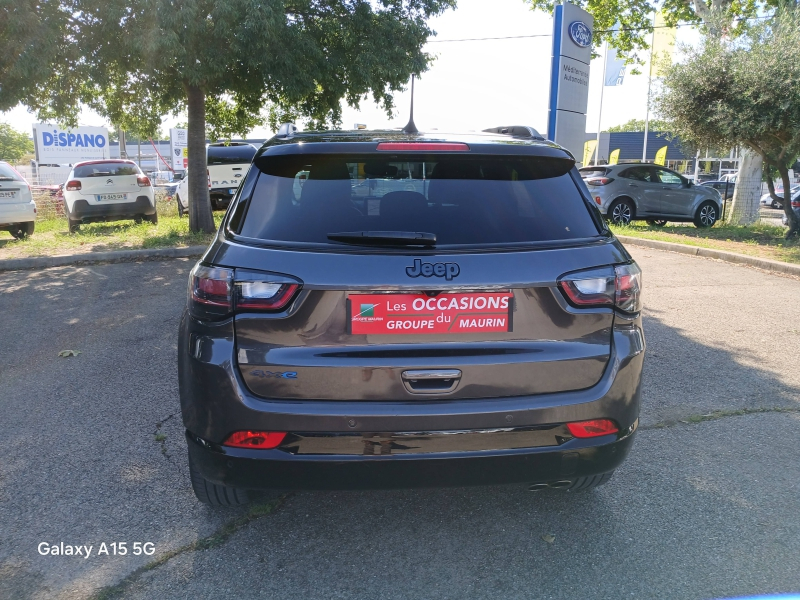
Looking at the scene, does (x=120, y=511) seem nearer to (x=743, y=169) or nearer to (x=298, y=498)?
(x=298, y=498)

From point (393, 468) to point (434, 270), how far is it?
72 cm

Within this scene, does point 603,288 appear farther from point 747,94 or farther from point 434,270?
point 747,94

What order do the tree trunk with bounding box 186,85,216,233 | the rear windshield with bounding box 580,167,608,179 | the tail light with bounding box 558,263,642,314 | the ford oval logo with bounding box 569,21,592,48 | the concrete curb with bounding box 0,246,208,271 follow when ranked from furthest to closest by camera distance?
the rear windshield with bounding box 580,167,608,179 → the tree trunk with bounding box 186,85,216,233 → the ford oval logo with bounding box 569,21,592,48 → the concrete curb with bounding box 0,246,208,271 → the tail light with bounding box 558,263,642,314

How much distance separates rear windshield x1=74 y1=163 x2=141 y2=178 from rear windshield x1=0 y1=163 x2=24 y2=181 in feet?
5.64

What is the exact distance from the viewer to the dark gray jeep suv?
2.42 m

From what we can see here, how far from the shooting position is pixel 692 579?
2.62m

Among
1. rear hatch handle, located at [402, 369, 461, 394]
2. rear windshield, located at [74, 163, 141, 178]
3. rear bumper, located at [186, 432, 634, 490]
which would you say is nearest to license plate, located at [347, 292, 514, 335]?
rear hatch handle, located at [402, 369, 461, 394]

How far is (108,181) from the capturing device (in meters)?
15.2

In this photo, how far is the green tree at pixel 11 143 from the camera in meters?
69.2

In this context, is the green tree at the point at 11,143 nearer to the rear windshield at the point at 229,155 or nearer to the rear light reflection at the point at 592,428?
the rear windshield at the point at 229,155

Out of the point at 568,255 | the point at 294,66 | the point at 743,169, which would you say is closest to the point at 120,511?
the point at 568,255

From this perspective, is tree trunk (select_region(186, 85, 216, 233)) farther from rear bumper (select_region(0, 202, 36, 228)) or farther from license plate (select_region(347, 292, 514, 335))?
license plate (select_region(347, 292, 514, 335))

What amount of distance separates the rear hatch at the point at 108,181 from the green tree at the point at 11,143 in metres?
61.0

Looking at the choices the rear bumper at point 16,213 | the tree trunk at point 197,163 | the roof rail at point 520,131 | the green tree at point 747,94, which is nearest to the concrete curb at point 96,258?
the tree trunk at point 197,163
